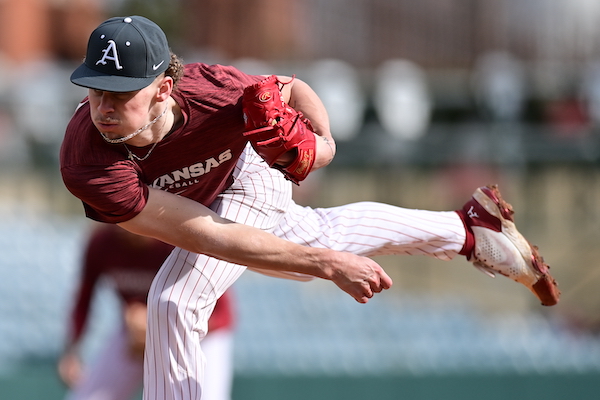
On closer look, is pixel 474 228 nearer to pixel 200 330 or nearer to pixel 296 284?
pixel 200 330

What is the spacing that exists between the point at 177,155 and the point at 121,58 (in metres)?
0.49

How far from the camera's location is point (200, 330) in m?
3.42

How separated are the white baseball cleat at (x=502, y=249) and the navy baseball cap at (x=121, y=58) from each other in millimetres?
1636

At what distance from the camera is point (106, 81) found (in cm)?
272

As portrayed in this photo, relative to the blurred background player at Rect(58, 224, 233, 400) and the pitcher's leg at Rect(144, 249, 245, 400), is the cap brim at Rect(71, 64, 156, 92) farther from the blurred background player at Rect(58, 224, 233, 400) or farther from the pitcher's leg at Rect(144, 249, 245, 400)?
the blurred background player at Rect(58, 224, 233, 400)

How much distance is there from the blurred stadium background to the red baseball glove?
11.3 feet

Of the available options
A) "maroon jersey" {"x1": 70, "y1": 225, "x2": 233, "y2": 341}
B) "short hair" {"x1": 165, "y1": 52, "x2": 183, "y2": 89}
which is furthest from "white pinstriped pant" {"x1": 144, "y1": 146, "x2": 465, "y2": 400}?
"maroon jersey" {"x1": 70, "y1": 225, "x2": 233, "y2": 341}

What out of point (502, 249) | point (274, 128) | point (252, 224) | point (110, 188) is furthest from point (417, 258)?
point (110, 188)

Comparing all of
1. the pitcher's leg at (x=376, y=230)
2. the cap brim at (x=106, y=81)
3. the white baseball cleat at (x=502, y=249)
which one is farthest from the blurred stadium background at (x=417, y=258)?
the cap brim at (x=106, y=81)

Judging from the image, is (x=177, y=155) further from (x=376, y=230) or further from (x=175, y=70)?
(x=376, y=230)

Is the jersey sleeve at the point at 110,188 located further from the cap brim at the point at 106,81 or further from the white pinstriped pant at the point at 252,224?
the white pinstriped pant at the point at 252,224

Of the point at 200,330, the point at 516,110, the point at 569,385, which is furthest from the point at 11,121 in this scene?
the point at 200,330

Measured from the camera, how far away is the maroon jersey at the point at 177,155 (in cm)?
289

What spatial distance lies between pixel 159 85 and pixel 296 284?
225 inches
